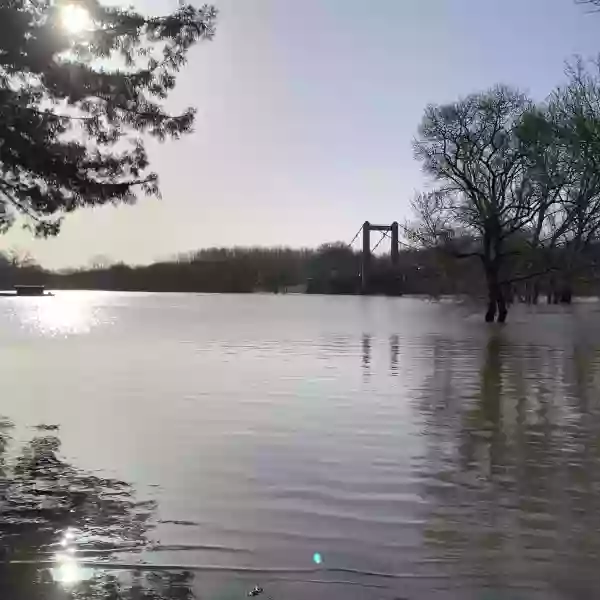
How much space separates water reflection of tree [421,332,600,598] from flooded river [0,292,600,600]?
0.8 inches

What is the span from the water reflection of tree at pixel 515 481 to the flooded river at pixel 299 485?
0.8 inches

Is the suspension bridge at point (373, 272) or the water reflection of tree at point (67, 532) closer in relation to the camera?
the water reflection of tree at point (67, 532)

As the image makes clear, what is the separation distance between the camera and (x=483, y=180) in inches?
1459

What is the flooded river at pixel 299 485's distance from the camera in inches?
179

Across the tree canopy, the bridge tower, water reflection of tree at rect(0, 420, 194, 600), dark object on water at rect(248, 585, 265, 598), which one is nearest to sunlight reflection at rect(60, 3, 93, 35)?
water reflection of tree at rect(0, 420, 194, 600)

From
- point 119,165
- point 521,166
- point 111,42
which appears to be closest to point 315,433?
point 119,165

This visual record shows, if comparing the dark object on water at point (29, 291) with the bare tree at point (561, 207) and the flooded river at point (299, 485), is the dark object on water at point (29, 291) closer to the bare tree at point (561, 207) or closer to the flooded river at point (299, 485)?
the bare tree at point (561, 207)

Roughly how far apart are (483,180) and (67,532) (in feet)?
112

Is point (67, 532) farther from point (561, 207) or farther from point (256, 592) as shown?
point (561, 207)

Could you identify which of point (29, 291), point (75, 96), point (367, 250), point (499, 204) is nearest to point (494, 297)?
point (499, 204)

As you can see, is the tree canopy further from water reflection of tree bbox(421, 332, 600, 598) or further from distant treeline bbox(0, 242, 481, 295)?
distant treeline bbox(0, 242, 481, 295)

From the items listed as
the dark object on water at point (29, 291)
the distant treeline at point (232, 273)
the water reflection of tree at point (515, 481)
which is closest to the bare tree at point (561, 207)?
the water reflection of tree at point (515, 481)

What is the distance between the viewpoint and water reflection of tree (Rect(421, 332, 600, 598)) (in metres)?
4.74

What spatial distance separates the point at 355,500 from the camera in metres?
6.23
